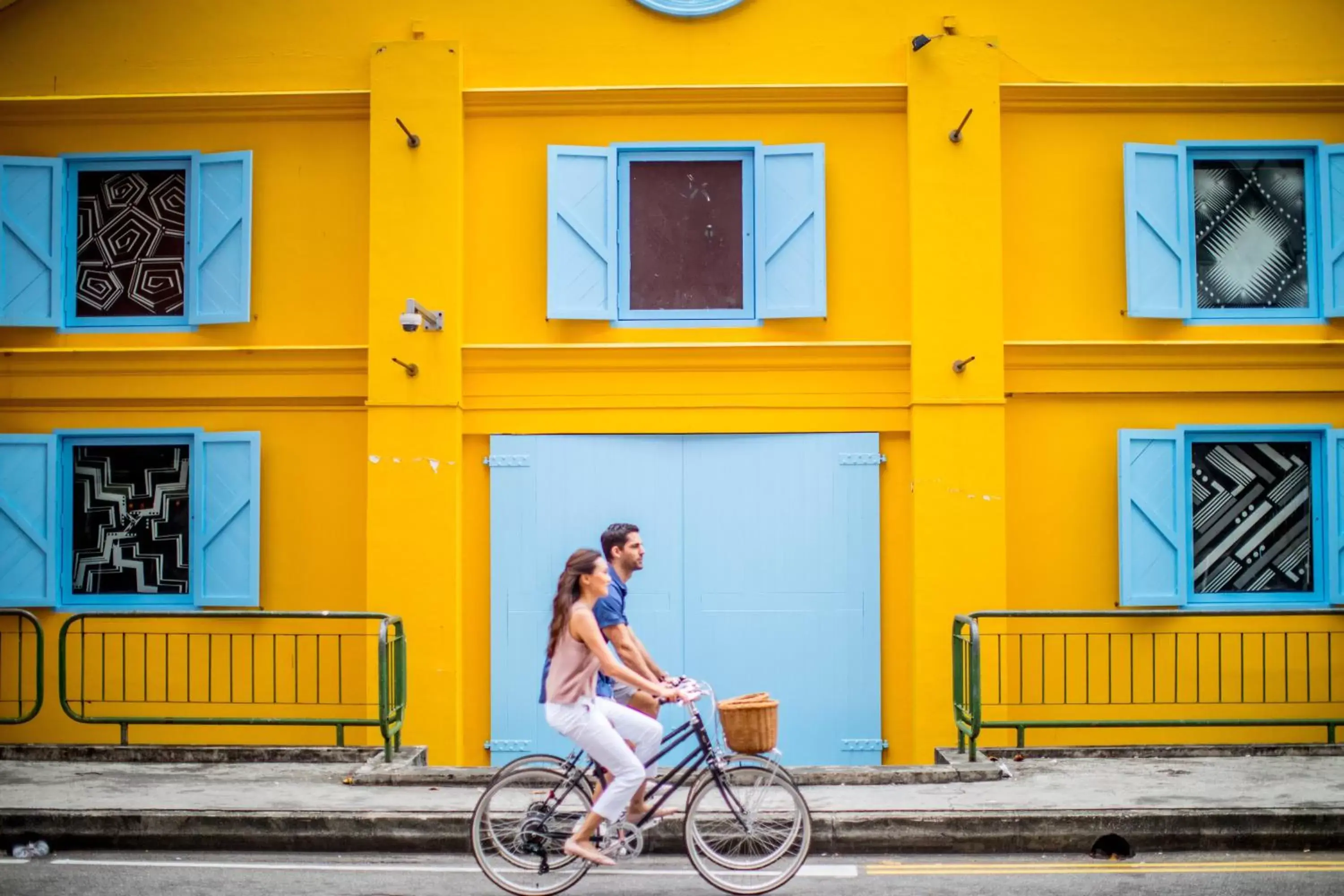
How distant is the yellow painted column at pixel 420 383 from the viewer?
12266mm

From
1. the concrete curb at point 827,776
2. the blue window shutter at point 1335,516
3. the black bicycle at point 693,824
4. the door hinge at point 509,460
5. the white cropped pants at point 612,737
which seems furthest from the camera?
the door hinge at point 509,460

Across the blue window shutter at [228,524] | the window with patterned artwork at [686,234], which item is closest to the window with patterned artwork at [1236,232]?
the window with patterned artwork at [686,234]

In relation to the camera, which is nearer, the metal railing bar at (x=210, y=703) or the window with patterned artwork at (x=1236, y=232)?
the window with patterned artwork at (x=1236, y=232)

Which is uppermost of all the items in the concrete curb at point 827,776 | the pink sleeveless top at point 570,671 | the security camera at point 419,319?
the security camera at point 419,319

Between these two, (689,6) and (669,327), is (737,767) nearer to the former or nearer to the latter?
(669,327)

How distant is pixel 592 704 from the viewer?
25.2 ft

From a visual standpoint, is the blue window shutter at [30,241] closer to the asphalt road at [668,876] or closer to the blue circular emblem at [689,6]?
the blue circular emblem at [689,6]

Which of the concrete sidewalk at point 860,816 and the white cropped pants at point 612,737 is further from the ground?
the white cropped pants at point 612,737

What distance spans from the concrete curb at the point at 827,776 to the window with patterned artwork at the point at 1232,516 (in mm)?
2971

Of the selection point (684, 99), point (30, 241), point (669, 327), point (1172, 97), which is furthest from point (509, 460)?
point (1172, 97)

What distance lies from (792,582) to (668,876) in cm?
451

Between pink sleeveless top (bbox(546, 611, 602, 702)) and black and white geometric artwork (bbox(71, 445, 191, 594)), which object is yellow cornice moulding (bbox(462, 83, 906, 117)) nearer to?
black and white geometric artwork (bbox(71, 445, 191, 594))

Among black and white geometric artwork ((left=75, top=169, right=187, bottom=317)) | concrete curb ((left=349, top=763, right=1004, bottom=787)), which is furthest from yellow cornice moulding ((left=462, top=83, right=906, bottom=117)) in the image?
concrete curb ((left=349, top=763, right=1004, bottom=787))

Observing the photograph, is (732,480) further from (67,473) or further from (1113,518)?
(67,473)
